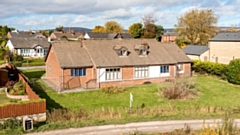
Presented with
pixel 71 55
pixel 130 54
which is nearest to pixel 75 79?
pixel 71 55

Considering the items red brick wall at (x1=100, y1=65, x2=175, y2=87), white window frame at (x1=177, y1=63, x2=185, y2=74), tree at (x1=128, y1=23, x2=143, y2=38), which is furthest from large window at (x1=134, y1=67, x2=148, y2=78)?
tree at (x1=128, y1=23, x2=143, y2=38)

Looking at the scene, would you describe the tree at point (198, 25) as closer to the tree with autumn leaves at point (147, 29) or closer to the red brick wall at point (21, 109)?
the tree with autumn leaves at point (147, 29)

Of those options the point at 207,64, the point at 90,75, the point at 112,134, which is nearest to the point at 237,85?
the point at 207,64

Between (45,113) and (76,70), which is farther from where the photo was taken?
(76,70)

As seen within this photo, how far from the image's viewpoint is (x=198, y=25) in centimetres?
6488

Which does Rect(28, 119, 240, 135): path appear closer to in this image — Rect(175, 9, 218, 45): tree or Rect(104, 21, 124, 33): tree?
Rect(175, 9, 218, 45): tree

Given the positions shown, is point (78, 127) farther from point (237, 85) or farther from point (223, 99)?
point (237, 85)

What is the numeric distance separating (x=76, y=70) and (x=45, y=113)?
13.1m

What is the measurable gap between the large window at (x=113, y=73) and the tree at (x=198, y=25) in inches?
1573

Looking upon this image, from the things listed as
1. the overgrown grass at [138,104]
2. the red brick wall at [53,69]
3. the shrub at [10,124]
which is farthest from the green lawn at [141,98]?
the shrub at [10,124]

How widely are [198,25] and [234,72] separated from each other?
3361 centimetres

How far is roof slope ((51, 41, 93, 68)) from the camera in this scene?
29.7m

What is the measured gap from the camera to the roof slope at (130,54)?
31.9m

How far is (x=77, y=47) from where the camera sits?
3300cm
